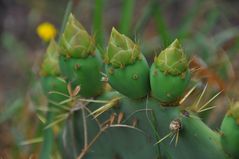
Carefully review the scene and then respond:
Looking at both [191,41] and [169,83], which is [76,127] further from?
[191,41]

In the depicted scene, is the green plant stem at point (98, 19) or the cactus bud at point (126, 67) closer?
the cactus bud at point (126, 67)

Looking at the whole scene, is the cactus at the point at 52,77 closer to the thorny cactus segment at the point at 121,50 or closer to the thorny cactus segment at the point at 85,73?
the thorny cactus segment at the point at 85,73

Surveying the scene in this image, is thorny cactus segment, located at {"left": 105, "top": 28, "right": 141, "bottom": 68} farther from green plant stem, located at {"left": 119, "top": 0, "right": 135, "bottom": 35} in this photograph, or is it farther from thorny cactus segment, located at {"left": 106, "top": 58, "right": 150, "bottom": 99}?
green plant stem, located at {"left": 119, "top": 0, "right": 135, "bottom": 35}

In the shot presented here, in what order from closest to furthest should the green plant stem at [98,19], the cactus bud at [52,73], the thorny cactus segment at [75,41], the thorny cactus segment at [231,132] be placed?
the thorny cactus segment at [231,132], the thorny cactus segment at [75,41], the cactus bud at [52,73], the green plant stem at [98,19]

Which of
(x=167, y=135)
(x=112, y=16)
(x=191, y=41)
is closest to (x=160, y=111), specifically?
(x=167, y=135)

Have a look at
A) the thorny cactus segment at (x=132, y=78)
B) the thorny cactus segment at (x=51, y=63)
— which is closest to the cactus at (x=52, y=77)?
the thorny cactus segment at (x=51, y=63)

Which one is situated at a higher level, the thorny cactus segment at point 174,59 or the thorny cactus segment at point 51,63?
the thorny cactus segment at point 174,59

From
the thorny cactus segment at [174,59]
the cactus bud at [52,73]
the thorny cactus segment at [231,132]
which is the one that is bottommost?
the thorny cactus segment at [231,132]
